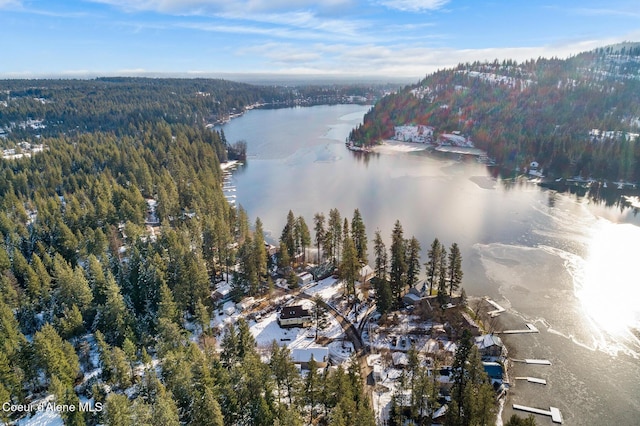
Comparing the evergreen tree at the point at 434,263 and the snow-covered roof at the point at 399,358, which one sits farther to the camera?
the evergreen tree at the point at 434,263

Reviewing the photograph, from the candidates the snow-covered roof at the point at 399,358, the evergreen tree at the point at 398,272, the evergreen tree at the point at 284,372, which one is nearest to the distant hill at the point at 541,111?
the evergreen tree at the point at 398,272

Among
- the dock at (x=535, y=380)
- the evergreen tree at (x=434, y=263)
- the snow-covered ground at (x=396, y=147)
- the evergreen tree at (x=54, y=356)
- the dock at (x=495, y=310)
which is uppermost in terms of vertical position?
the snow-covered ground at (x=396, y=147)

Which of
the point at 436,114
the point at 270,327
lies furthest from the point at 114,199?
the point at 436,114

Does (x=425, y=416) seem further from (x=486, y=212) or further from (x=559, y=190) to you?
(x=559, y=190)

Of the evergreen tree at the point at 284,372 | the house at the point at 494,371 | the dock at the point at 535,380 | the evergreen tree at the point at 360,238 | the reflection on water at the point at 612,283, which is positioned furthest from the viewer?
the evergreen tree at the point at 360,238

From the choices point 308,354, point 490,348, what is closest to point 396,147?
point 490,348

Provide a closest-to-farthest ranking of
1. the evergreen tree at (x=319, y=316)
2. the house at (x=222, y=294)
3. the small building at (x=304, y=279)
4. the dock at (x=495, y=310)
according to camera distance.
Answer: the evergreen tree at (x=319, y=316)
the dock at (x=495, y=310)
the house at (x=222, y=294)
the small building at (x=304, y=279)

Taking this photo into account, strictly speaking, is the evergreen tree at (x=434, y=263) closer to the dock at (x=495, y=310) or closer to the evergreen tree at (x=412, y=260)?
the evergreen tree at (x=412, y=260)
